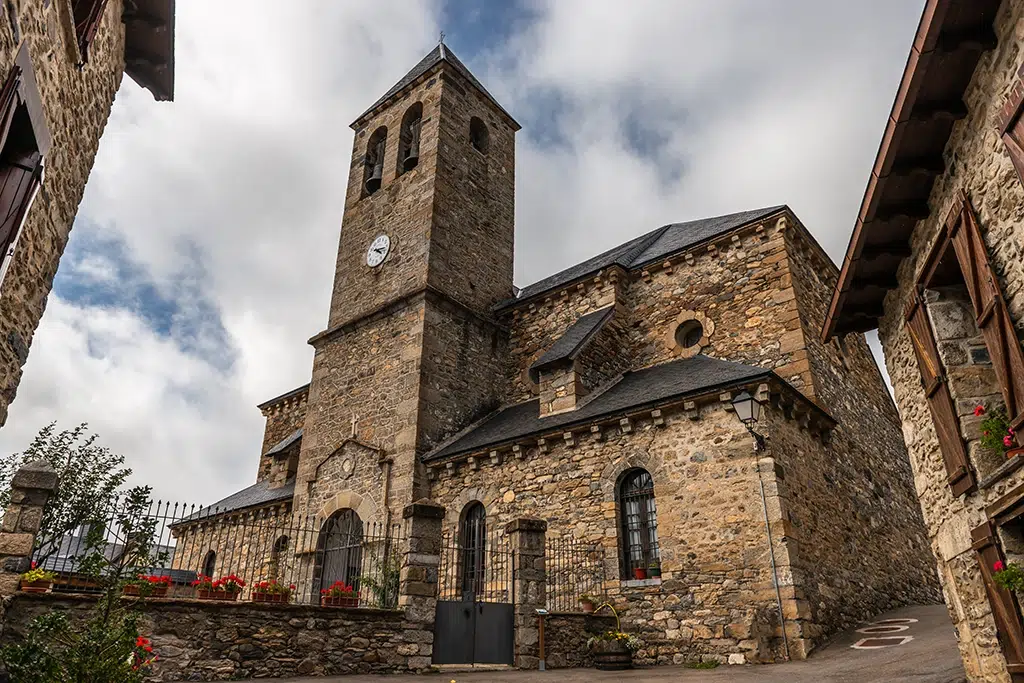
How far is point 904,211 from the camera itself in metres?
5.96

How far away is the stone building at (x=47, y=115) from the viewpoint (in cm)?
458

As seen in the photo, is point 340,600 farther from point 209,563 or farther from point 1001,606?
point 209,563

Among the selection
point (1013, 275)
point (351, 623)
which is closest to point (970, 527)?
point (1013, 275)

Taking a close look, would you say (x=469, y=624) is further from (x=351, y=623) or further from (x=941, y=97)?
(x=941, y=97)

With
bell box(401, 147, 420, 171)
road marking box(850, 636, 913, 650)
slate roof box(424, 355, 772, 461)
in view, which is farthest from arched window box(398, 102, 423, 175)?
road marking box(850, 636, 913, 650)

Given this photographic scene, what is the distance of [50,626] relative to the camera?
532cm

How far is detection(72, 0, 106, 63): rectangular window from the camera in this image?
5.91m

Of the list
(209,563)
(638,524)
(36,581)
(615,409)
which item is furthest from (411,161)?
(36,581)

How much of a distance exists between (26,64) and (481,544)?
10.4 m

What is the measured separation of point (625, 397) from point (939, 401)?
6684mm

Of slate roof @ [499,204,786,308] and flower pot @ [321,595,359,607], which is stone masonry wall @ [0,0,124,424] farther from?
slate roof @ [499,204,786,308]

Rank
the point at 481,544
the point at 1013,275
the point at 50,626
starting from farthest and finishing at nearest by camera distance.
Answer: the point at 481,544
the point at 50,626
the point at 1013,275

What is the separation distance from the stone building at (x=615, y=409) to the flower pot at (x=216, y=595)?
4824mm

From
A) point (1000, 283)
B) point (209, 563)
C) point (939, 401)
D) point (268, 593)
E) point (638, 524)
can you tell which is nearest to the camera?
point (1000, 283)
